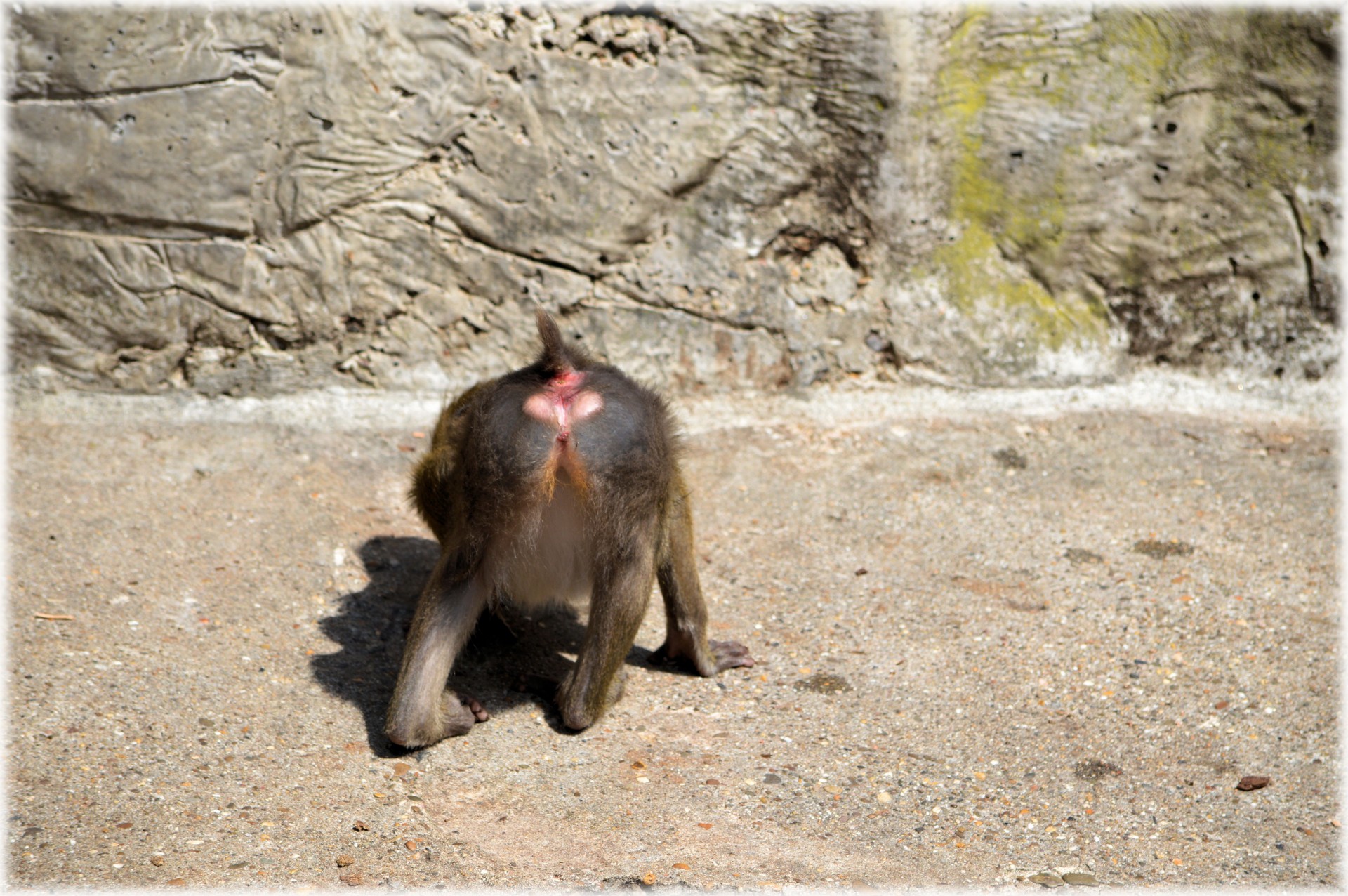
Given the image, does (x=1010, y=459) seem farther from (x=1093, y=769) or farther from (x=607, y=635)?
(x=607, y=635)

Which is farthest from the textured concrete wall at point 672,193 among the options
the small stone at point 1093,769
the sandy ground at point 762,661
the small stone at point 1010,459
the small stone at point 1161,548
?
the small stone at point 1093,769

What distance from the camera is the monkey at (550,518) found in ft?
12.5

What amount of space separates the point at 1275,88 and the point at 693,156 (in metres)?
3.47

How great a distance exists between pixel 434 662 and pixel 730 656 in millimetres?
1296

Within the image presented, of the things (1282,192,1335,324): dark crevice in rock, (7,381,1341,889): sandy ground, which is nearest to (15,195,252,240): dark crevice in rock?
(7,381,1341,889): sandy ground

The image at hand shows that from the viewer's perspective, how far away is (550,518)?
3.91 meters

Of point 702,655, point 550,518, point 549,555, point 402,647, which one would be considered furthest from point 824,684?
point 402,647

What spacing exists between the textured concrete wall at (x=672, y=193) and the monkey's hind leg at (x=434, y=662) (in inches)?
108

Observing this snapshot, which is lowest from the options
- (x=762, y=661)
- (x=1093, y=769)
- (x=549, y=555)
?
(x=762, y=661)

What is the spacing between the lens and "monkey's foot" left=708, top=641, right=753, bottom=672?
4789 mm

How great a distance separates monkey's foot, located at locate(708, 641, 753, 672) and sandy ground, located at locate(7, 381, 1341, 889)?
0.06 meters

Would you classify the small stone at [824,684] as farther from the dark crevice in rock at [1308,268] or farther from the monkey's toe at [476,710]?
the dark crevice in rock at [1308,268]

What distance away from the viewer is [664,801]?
152 inches

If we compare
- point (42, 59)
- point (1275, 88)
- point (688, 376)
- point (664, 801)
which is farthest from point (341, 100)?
point (1275, 88)
